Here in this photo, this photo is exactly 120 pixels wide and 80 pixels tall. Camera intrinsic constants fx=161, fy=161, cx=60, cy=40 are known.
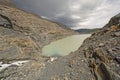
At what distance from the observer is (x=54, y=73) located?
11.9m

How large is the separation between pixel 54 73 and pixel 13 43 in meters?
25.8

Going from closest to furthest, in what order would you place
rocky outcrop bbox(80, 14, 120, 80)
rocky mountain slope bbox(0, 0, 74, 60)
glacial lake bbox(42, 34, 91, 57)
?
rocky outcrop bbox(80, 14, 120, 80) < rocky mountain slope bbox(0, 0, 74, 60) < glacial lake bbox(42, 34, 91, 57)

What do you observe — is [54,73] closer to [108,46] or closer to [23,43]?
[108,46]

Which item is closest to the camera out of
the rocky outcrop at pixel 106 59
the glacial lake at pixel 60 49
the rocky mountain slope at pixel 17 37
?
the rocky outcrop at pixel 106 59

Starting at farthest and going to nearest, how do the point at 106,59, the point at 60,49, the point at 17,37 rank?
the point at 60,49
the point at 17,37
the point at 106,59

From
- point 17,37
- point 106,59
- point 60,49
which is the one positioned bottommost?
point 60,49

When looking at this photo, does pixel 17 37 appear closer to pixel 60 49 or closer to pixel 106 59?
pixel 60 49

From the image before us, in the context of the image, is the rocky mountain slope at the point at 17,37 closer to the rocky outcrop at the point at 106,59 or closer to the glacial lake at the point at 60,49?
the glacial lake at the point at 60,49

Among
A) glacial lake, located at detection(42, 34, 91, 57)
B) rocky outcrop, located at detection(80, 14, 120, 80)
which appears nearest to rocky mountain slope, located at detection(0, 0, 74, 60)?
glacial lake, located at detection(42, 34, 91, 57)

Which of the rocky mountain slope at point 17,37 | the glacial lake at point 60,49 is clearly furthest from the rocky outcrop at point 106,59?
the glacial lake at point 60,49

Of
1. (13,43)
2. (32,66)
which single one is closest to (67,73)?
(32,66)

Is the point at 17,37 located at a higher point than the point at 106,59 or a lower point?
lower

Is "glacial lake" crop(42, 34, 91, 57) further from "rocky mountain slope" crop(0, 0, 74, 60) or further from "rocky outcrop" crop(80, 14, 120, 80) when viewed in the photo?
"rocky outcrop" crop(80, 14, 120, 80)

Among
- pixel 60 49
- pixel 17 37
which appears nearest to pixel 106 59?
pixel 17 37
